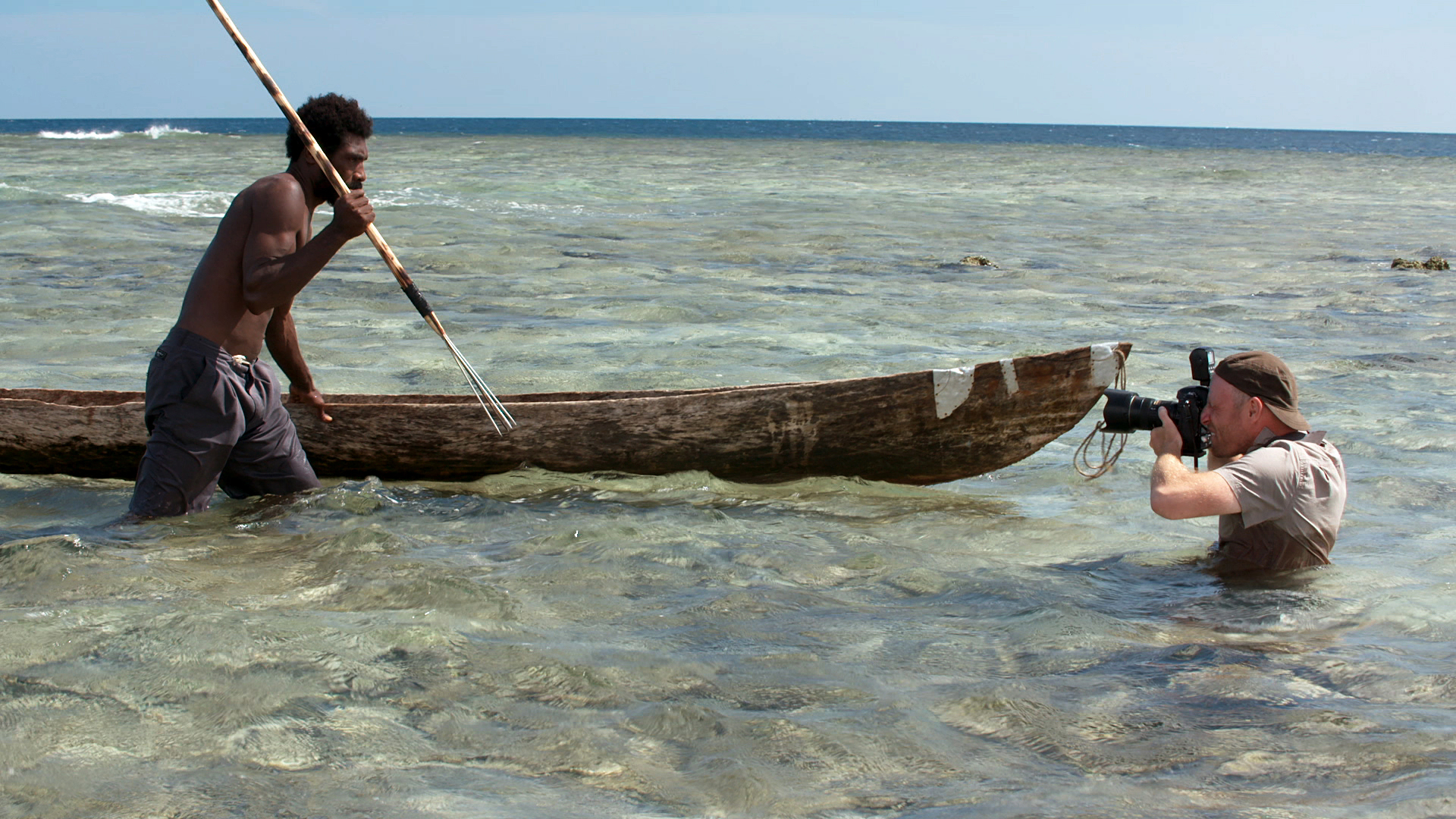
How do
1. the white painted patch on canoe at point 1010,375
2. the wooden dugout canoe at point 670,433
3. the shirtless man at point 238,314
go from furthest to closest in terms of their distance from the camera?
the wooden dugout canoe at point 670,433
the white painted patch on canoe at point 1010,375
the shirtless man at point 238,314

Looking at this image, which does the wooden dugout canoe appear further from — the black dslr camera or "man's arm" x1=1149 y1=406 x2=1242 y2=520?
"man's arm" x1=1149 y1=406 x2=1242 y2=520

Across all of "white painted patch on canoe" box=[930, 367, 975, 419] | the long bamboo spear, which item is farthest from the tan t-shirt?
the long bamboo spear

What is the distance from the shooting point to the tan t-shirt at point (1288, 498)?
393cm

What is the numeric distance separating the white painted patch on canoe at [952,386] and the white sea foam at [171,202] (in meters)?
16.5

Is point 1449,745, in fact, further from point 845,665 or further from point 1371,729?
point 845,665

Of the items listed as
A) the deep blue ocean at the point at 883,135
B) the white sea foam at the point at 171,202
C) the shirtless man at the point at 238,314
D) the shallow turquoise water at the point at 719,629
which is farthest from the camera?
the deep blue ocean at the point at 883,135

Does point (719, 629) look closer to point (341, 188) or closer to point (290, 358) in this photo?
point (341, 188)

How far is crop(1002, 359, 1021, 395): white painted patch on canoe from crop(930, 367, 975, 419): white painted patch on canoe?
126 millimetres

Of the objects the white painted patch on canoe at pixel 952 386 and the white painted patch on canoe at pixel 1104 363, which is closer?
the white painted patch on canoe at pixel 1104 363

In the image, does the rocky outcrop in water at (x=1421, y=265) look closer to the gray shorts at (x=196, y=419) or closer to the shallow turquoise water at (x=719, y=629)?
the shallow turquoise water at (x=719, y=629)

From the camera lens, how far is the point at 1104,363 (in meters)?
4.74

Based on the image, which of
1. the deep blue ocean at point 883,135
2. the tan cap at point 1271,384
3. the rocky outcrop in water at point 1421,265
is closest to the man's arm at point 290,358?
the tan cap at point 1271,384

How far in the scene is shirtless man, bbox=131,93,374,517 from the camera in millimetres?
4234

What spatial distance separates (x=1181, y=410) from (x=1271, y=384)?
1.02ft
